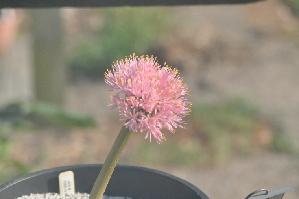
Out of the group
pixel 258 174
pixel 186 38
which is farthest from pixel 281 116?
pixel 186 38

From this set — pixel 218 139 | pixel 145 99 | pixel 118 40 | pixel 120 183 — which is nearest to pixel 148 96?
pixel 145 99

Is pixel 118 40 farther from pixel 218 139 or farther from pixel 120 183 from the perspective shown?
pixel 120 183

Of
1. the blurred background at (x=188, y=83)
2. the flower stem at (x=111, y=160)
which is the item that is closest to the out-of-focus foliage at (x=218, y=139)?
the blurred background at (x=188, y=83)

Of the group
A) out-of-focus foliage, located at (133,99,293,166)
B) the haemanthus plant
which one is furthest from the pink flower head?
out-of-focus foliage, located at (133,99,293,166)

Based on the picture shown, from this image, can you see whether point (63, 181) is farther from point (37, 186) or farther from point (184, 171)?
point (184, 171)

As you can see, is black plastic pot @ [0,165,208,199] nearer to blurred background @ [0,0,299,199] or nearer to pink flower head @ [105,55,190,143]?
pink flower head @ [105,55,190,143]
